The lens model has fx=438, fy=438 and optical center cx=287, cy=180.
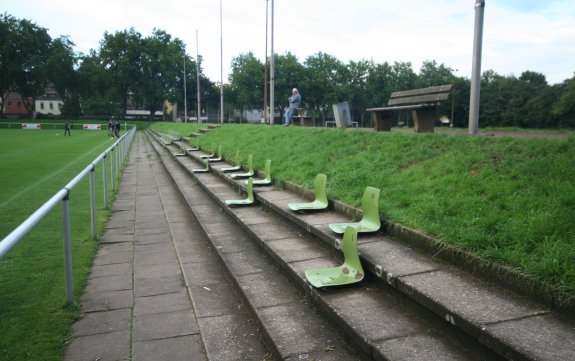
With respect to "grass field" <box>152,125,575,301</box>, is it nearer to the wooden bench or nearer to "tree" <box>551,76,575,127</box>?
the wooden bench

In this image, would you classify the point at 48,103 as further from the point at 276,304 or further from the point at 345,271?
the point at 345,271

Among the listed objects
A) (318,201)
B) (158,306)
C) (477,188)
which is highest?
(477,188)

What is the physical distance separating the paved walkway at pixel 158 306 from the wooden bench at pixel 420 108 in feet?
14.8

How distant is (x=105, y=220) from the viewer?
739 cm

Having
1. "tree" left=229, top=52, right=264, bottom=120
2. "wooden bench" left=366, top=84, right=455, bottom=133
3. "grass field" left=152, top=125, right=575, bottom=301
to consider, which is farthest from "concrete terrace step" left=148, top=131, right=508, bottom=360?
"tree" left=229, top=52, right=264, bottom=120

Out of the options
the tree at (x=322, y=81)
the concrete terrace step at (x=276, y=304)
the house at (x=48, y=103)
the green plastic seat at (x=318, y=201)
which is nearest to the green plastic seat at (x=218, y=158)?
the concrete terrace step at (x=276, y=304)

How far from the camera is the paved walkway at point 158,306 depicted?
10.4ft

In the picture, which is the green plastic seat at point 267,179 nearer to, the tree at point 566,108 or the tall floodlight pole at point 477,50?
the tall floodlight pole at point 477,50

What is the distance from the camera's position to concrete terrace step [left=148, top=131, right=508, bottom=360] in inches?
101

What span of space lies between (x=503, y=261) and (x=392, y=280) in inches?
30.2

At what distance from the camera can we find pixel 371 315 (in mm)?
3043

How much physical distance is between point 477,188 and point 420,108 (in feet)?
14.0

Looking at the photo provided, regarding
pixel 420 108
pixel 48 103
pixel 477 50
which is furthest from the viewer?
pixel 48 103

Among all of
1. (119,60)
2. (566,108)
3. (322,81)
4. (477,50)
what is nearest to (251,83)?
(322,81)
